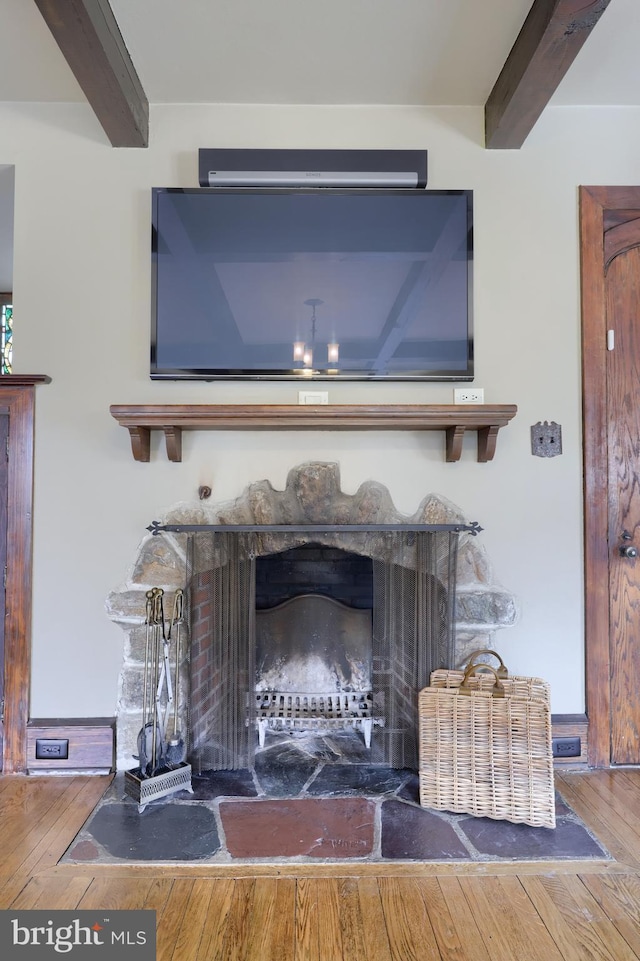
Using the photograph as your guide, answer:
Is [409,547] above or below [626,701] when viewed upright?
above

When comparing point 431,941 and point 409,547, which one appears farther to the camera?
point 409,547

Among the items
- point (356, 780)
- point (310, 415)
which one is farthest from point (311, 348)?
point (356, 780)

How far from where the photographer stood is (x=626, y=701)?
221cm

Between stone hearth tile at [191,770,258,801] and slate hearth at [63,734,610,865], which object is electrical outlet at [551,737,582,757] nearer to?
slate hearth at [63,734,610,865]

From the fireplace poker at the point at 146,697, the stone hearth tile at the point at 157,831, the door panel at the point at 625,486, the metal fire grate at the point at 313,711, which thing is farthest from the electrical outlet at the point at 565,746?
the fireplace poker at the point at 146,697

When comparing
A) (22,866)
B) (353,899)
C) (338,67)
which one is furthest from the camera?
(338,67)

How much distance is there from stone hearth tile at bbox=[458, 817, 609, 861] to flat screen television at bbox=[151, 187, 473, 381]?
5.13 feet

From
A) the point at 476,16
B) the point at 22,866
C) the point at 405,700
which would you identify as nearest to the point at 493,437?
the point at 405,700

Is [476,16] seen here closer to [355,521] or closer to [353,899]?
[355,521]

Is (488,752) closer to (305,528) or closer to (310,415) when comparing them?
(305,528)

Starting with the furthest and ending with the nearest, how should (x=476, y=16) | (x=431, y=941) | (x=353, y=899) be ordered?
(x=476, y=16) → (x=353, y=899) → (x=431, y=941)

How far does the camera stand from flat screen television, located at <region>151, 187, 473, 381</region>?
2150 mm

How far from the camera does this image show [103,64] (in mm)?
1821

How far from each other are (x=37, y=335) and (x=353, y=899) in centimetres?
217
